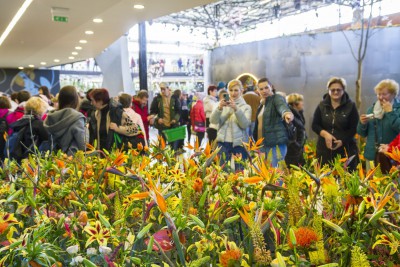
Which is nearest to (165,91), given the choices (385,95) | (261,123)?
(261,123)

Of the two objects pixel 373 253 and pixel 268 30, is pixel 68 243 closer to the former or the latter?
pixel 373 253

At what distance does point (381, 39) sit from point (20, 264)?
7396 mm

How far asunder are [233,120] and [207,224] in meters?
2.81

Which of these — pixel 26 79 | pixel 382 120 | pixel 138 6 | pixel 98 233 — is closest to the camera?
pixel 98 233

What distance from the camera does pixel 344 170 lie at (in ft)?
3.89

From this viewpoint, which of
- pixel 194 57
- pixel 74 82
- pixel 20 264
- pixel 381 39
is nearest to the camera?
pixel 20 264

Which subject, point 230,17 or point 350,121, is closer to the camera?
point 350,121

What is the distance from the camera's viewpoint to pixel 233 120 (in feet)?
12.0

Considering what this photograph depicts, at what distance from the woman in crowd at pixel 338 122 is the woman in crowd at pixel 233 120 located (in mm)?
657

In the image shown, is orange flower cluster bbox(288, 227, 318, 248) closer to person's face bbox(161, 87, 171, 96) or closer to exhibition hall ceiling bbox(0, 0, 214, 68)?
exhibition hall ceiling bbox(0, 0, 214, 68)

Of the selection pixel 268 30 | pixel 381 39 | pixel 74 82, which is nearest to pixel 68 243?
pixel 381 39

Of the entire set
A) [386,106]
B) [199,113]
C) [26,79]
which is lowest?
[199,113]

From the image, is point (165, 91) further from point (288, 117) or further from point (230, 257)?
point (230, 257)

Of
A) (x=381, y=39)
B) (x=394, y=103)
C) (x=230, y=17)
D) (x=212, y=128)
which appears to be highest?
(x=230, y=17)
